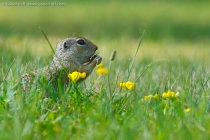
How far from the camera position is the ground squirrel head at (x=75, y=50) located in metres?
5.39

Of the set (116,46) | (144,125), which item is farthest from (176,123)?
(116,46)

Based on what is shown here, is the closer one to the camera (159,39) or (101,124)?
(101,124)

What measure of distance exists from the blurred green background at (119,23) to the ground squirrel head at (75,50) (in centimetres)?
199

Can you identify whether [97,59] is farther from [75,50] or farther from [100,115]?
[100,115]

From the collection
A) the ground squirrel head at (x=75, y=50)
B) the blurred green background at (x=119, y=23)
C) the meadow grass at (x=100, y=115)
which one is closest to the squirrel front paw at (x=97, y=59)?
the ground squirrel head at (x=75, y=50)

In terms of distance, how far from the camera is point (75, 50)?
5426 millimetres

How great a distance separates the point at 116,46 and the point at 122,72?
191 cm

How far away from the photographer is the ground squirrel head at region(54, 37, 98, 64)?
212 inches

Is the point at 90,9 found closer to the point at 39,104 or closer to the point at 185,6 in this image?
the point at 185,6

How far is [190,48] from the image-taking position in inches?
369

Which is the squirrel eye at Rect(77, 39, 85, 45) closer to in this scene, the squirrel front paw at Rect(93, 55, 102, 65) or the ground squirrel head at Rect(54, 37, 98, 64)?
the ground squirrel head at Rect(54, 37, 98, 64)

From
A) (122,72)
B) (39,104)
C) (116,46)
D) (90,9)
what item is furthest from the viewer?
(90,9)

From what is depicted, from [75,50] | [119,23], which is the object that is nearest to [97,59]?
[75,50]

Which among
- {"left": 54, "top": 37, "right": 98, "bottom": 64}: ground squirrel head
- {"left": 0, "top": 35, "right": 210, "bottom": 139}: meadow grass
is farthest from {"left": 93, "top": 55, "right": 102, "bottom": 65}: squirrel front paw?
{"left": 0, "top": 35, "right": 210, "bottom": 139}: meadow grass
